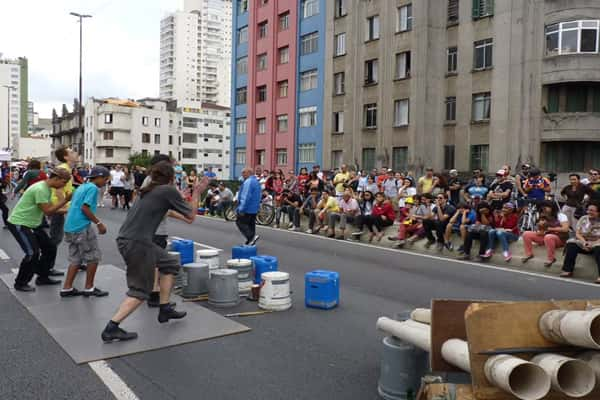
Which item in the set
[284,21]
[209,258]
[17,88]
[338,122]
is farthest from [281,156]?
[17,88]

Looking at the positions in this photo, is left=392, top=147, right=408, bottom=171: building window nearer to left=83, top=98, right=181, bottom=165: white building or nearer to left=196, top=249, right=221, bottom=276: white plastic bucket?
left=196, top=249, right=221, bottom=276: white plastic bucket

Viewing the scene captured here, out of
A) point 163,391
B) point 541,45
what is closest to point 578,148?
point 541,45

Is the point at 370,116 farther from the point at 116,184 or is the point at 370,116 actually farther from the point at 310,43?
the point at 116,184

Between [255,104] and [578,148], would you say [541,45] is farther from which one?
[255,104]

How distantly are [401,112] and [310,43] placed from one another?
1180 centimetres

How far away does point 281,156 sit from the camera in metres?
46.4

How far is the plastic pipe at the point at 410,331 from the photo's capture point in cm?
425

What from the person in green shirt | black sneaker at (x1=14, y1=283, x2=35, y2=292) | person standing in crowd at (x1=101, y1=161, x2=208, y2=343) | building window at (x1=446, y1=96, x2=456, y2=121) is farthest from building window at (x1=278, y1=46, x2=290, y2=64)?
person standing in crowd at (x1=101, y1=161, x2=208, y2=343)

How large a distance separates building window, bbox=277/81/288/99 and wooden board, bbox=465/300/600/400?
1705 inches

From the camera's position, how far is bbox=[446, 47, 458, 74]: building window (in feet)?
108

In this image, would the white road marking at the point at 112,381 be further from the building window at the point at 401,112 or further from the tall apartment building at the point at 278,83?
the tall apartment building at the point at 278,83

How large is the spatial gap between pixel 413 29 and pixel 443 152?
25.4ft

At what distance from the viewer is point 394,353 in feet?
14.6

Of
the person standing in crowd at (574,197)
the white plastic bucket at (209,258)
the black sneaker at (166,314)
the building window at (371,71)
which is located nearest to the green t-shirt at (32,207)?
the white plastic bucket at (209,258)
